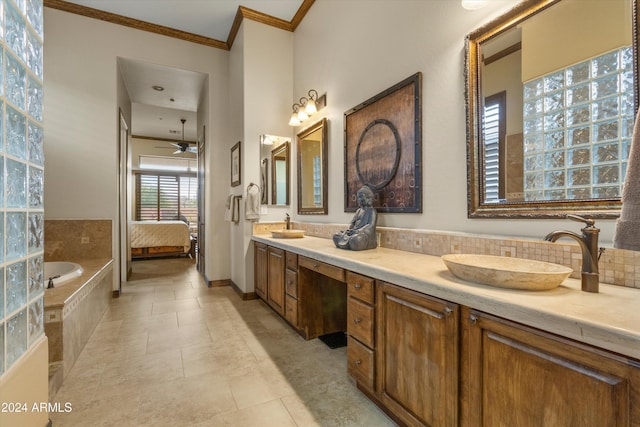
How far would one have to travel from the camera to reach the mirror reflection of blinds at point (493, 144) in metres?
1.53

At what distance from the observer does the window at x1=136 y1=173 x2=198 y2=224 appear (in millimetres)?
9133

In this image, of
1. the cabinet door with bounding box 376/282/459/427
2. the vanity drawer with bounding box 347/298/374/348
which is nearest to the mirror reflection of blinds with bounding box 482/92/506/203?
the cabinet door with bounding box 376/282/459/427

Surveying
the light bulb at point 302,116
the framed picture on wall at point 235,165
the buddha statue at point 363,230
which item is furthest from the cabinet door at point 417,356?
Answer: the framed picture on wall at point 235,165

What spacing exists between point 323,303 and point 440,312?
150cm

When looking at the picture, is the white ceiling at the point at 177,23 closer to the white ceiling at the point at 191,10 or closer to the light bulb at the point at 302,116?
the white ceiling at the point at 191,10

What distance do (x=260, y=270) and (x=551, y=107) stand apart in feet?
9.56

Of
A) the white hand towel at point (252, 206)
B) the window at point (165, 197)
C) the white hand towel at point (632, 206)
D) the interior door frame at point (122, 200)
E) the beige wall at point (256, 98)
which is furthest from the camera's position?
the window at point (165, 197)

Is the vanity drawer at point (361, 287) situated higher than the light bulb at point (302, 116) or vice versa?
the light bulb at point (302, 116)

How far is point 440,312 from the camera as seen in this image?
1183mm

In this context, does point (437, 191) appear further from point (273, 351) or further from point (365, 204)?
point (273, 351)

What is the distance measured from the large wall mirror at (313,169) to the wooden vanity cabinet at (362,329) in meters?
1.54

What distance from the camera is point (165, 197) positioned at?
947 centimetres

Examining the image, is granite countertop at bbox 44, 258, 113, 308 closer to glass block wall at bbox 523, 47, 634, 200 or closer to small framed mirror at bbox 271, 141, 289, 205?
small framed mirror at bbox 271, 141, 289, 205

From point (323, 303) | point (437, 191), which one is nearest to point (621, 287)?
point (437, 191)
